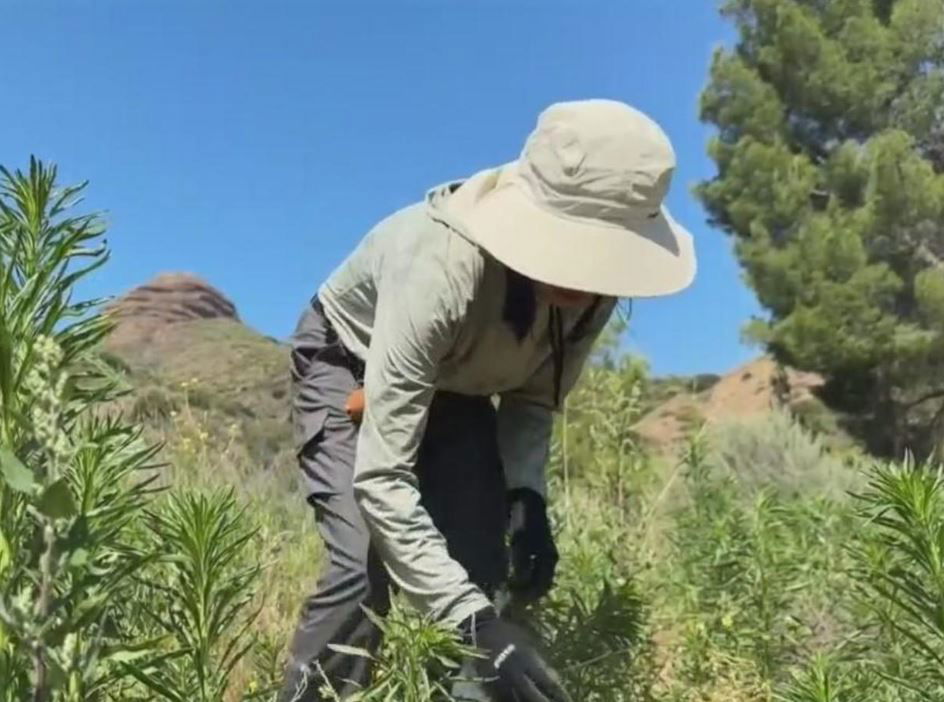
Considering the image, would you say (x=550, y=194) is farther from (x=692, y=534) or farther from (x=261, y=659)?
(x=692, y=534)

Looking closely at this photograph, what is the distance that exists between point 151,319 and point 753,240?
36.7 feet

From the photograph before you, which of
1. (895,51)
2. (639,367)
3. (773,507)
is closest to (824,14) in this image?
(895,51)

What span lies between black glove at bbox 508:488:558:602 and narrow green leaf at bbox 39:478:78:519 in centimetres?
181

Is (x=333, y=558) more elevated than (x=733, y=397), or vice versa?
(x=733, y=397)

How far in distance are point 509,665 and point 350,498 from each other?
A: 1.89ft

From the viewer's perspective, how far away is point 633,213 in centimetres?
237

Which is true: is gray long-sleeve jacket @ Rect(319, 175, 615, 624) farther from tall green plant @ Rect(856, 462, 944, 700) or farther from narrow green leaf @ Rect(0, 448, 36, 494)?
narrow green leaf @ Rect(0, 448, 36, 494)

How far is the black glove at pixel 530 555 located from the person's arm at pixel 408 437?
591 millimetres

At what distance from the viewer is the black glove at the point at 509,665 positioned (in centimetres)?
223

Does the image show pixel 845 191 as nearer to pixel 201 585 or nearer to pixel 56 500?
pixel 201 585

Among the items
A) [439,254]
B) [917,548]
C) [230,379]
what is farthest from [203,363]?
[917,548]

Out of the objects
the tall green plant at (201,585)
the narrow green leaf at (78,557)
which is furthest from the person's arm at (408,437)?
the narrow green leaf at (78,557)

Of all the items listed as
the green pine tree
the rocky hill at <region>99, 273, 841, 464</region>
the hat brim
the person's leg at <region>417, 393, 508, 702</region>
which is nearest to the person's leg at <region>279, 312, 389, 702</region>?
the person's leg at <region>417, 393, 508, 702</region>

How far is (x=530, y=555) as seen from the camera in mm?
2938
